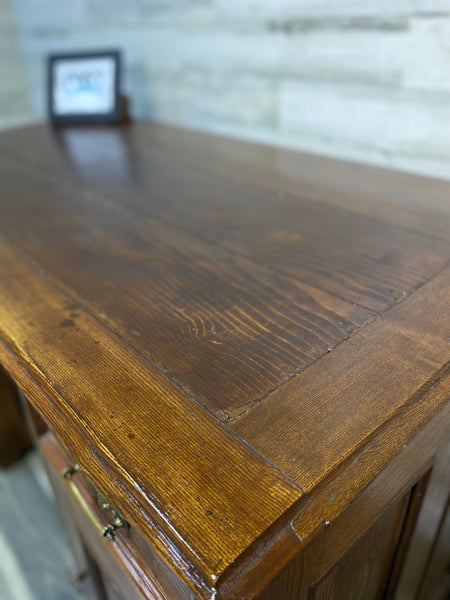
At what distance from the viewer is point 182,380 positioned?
38 centimetres

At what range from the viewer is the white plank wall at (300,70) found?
75 cm

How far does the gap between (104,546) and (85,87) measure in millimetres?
1197

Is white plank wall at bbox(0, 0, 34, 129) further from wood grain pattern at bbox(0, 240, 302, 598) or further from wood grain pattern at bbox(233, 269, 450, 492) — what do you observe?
wood grain pattern at bbox(233, 269, 450, 492)

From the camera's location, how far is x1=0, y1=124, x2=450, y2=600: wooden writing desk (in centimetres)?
30

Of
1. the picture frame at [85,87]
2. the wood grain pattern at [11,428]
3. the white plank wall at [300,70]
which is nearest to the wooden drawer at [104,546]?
the wood grain pattern at [11,428]

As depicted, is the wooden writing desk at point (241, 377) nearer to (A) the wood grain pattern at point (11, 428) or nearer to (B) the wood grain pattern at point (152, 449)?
(B) the wood grain pattern at point (152, 449)

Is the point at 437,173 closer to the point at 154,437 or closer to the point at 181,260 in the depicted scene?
the point at 181,260

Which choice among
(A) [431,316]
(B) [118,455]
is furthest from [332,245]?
(B) [118,455]

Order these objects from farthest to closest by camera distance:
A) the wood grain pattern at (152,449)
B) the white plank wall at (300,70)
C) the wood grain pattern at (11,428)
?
the wood grain pattern at (11,428) < the white plank wall at (300,70) < the wood grain pattern at (152,449)

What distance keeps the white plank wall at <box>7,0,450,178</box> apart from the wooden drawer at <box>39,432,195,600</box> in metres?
0.74

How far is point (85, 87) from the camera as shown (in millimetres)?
1283

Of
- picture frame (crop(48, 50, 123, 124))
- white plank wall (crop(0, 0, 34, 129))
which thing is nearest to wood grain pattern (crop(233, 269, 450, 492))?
picture frame (crop(48, 50, 123, 124))

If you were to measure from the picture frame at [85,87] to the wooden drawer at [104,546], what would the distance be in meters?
0.97

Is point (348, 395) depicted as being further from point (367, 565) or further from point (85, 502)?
point (85, 502)
